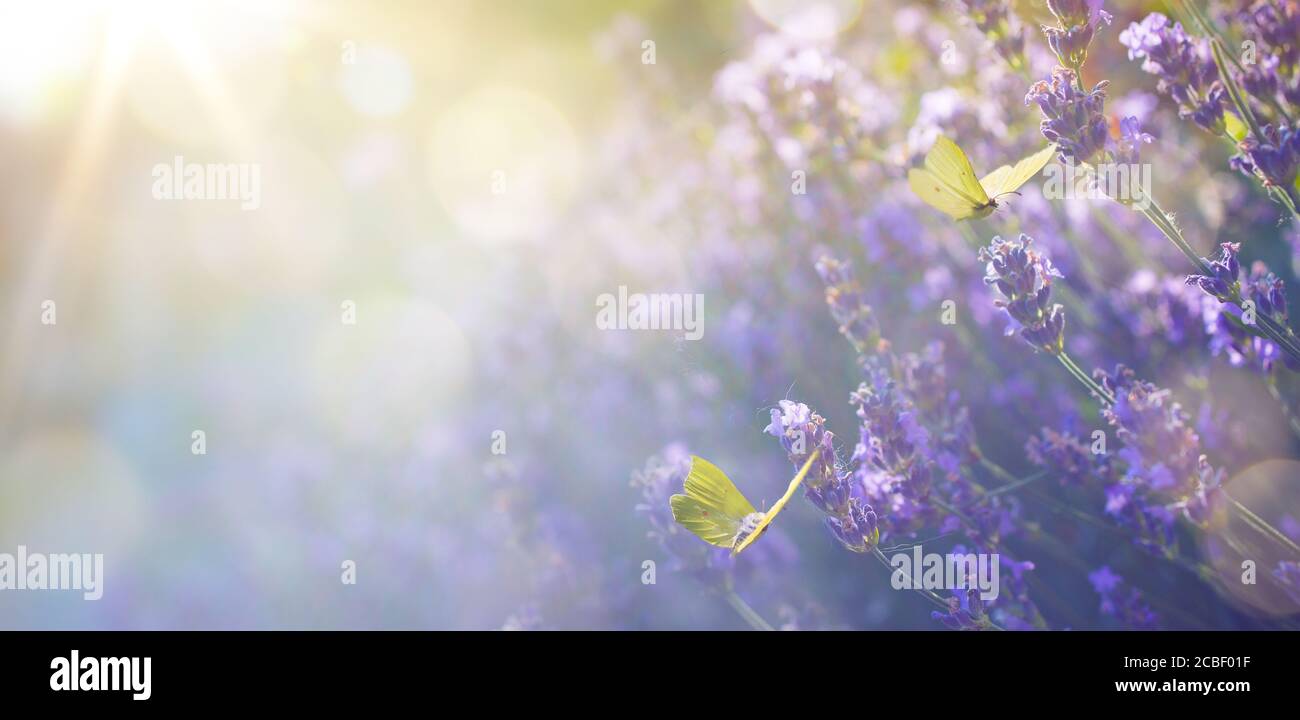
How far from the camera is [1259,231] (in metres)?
1.79

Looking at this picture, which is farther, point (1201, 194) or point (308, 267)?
point (308, 267)

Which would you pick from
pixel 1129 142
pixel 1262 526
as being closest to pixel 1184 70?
pixel 1129 142

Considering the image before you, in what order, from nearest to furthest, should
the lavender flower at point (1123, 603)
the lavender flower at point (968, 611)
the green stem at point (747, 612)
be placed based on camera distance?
the lavender flower at point (968, 611)
the lavender flower at point (1123, 603)
the green stem at point (747, 612)

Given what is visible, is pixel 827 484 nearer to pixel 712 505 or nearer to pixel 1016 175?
pixel 712 505

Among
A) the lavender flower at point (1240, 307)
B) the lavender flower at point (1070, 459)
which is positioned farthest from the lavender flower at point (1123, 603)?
the lavender flower at point (1240, 307)

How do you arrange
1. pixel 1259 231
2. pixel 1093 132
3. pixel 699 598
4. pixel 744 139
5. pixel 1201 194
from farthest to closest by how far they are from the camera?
pixel 744 139, pixel 699 598, pixel 1201 194, pixel 1259 231, pixel 1093 132

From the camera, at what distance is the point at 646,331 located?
8.02 ft

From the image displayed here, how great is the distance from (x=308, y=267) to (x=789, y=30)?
2.80 meters

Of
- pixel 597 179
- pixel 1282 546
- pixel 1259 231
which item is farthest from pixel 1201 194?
pixel 597 179

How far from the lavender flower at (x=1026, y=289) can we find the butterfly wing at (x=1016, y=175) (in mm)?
97

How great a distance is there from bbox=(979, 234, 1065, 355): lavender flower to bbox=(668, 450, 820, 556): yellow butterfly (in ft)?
1.42

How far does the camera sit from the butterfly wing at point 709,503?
1.07 meters

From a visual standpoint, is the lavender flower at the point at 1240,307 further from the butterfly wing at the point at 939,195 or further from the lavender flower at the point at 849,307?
the lavender flower at the point at 849,307

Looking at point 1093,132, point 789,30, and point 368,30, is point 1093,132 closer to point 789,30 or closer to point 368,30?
point 789,30
